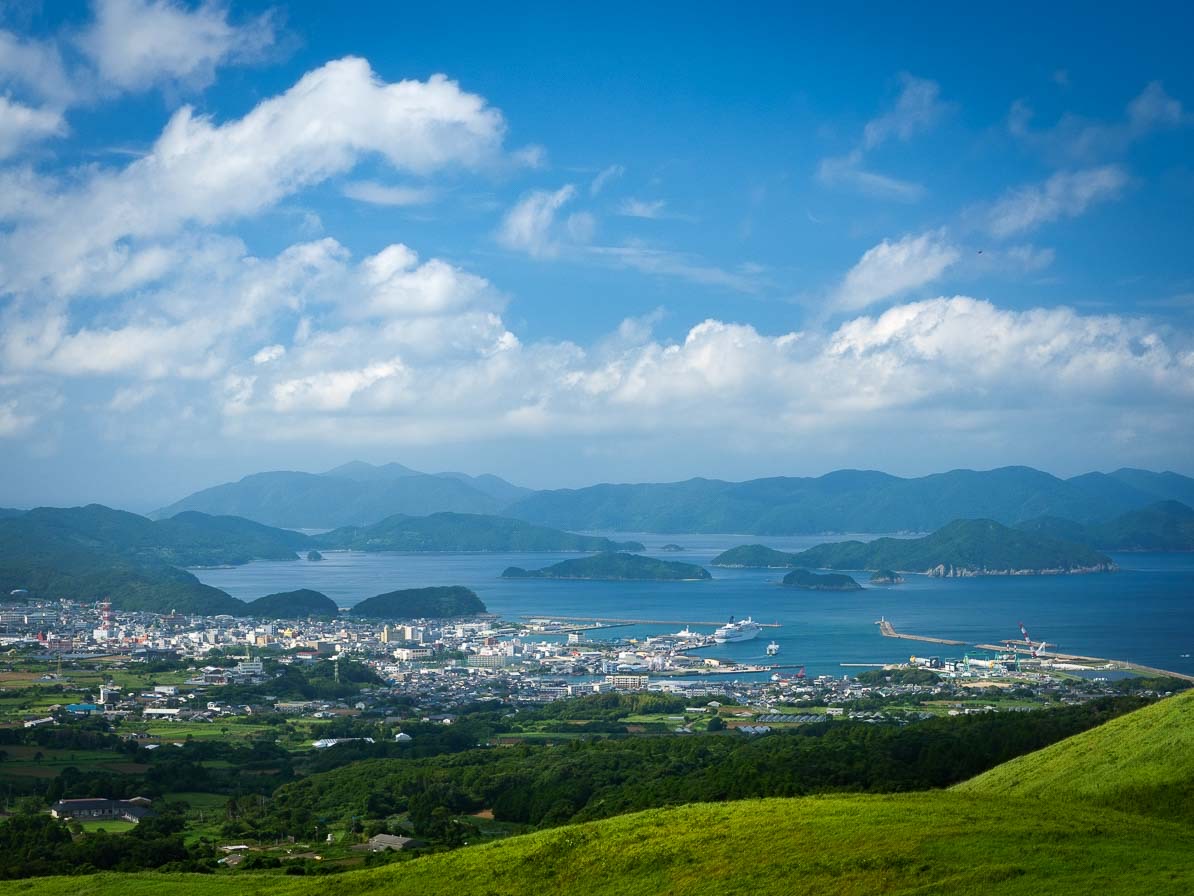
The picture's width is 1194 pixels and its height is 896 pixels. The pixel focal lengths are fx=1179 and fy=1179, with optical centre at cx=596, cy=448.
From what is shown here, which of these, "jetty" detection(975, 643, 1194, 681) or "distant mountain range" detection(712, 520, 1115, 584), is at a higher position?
"distant mountain range" detection(712, 520, 1115, 584)

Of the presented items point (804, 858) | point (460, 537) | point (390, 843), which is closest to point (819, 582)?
point (460, 537)

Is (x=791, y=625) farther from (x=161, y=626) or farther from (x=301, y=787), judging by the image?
(x=301, y=787)

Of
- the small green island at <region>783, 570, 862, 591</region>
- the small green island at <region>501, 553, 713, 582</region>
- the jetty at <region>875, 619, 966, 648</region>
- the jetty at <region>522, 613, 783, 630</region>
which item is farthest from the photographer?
the small green island at <region>501, 553, 713, 582</region>

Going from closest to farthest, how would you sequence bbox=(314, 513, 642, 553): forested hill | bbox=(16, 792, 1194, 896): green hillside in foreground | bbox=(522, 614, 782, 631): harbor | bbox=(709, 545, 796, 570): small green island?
bbox=(16, 792, 1194, 896): green hillside in foreground
bbox=(522, 614, 782, 631): harbor
bbox=(709, 545, 796, 570): small green island
bbox=(314, 513, 642, 553): forested hill

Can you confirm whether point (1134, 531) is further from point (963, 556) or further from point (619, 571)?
point (619, 571)

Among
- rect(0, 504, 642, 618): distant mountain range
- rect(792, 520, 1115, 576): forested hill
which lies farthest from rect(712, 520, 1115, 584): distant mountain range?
rect(0, 504, 642, 618): distant mountain range

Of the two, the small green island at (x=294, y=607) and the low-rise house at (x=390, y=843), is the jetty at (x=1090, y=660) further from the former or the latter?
the small green island at (x=294, y=607)

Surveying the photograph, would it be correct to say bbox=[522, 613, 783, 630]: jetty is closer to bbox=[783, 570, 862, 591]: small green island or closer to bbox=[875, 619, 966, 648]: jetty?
bbox=[875, 619, 966, 648]: jetty
